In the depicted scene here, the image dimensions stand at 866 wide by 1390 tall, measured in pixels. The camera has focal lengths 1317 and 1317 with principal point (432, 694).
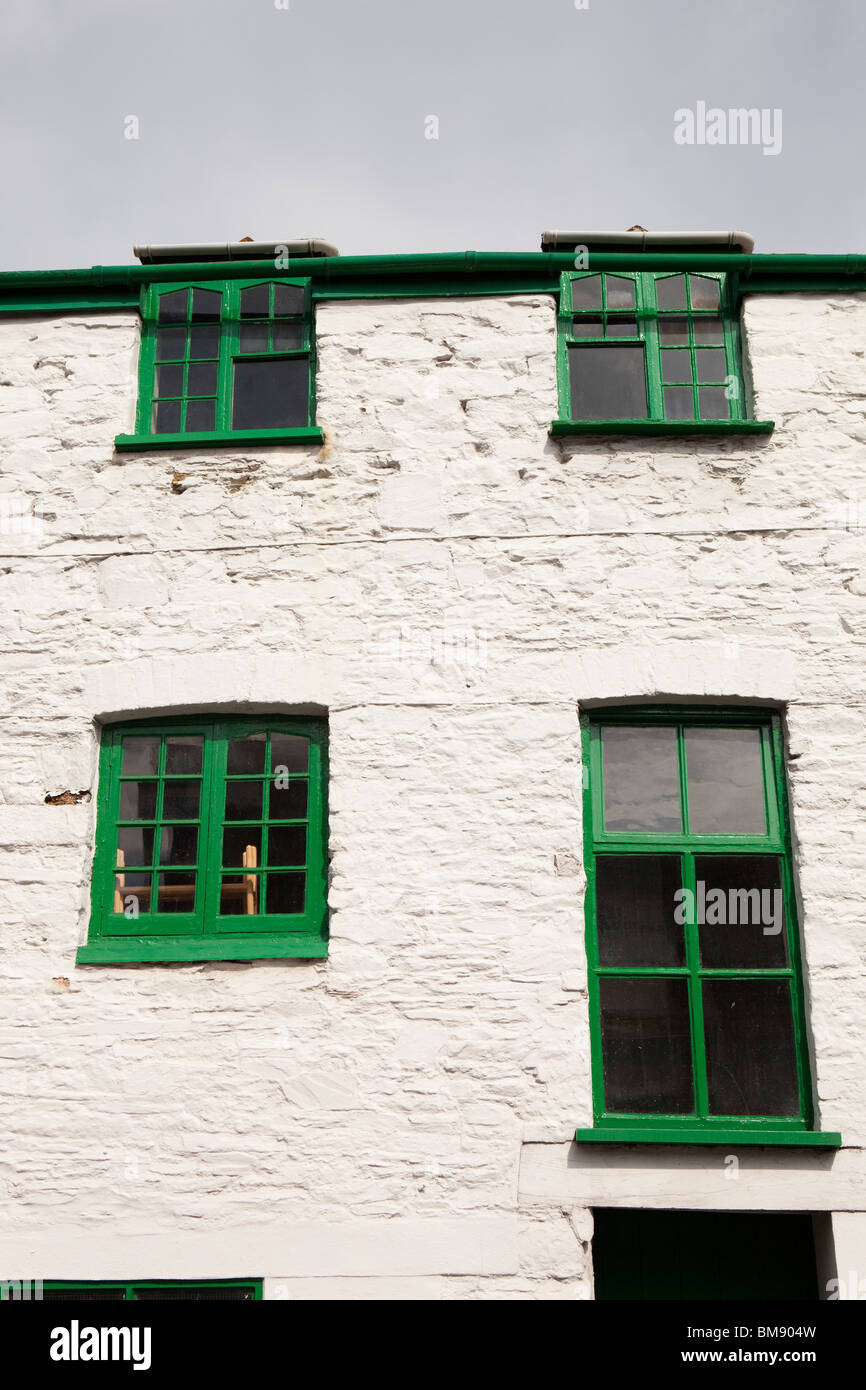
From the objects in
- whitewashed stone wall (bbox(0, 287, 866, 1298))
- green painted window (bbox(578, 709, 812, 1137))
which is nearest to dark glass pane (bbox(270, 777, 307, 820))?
whitewashed stone wall (bbox(0, 287, 866, 1298))

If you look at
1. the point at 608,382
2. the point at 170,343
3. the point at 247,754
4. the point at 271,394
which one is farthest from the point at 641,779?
the point at 170,343

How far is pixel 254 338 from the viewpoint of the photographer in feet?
27.3

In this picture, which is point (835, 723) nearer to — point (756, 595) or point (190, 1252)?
point (756, 595)

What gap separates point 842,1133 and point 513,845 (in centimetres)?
219

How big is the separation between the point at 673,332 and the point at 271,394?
2534 millimetres

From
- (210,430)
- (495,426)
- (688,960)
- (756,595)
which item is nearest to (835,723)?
(756,595)

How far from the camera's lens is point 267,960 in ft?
22.9

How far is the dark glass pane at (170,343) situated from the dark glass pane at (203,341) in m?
0.06

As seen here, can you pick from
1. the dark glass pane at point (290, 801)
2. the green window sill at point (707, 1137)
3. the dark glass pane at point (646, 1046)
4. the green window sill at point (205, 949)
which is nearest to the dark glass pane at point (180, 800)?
the dark glass pane at point (290, 801)

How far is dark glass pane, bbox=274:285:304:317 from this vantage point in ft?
27.5

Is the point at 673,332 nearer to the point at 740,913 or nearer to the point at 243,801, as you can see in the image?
the point at 740,913

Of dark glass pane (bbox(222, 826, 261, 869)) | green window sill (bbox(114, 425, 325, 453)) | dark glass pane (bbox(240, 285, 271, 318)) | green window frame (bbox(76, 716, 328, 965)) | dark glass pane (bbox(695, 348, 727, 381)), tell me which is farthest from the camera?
dark glass pane (bbox(240, 285, 271, 318))

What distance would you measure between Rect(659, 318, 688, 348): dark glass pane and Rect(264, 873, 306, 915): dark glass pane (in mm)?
3971

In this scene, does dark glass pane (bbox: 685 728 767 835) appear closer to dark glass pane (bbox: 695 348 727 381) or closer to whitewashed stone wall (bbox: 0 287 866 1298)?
whitewashed stone wall (bbox: 0 287 866 1298)
